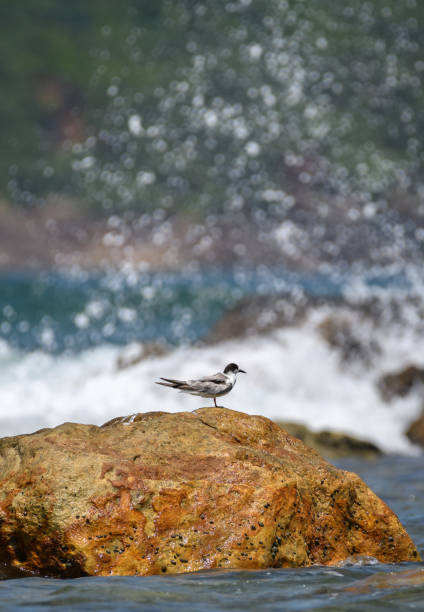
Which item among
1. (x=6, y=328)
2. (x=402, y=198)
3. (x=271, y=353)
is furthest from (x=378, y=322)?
(x=402, y=198)

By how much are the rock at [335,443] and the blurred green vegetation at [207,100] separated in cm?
6530

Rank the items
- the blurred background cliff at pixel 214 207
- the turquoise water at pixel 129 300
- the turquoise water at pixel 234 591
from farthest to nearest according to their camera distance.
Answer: the turquoise water at pixel 129 300 < the blurred background cliff at pixel 214 207 < the turquoise water at pixel 234 591

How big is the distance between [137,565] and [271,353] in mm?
12759

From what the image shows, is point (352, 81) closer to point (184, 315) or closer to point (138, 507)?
point (184, 315)

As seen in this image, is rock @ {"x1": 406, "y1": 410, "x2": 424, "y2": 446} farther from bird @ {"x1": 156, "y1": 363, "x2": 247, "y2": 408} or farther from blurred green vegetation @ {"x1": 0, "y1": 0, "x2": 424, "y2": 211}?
blurred green vegetation @ {"x1": 0, "y1": 0, "x2": 424, "y2": 211}

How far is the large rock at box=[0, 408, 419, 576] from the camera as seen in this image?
15.8 feet

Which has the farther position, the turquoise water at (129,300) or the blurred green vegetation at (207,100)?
the blurred green vegetation at (207,100)

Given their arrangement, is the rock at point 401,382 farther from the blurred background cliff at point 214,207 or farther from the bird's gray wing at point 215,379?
the bird's gray wing at point 215,379

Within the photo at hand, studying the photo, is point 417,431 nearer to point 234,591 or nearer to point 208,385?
point 208,385

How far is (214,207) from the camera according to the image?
264 feet

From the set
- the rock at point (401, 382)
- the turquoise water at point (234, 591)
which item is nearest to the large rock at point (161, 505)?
the turquoise water at point (234, 591)

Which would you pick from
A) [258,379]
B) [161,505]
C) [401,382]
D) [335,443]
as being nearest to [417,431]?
[335,443]

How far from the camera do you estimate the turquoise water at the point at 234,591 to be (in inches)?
173

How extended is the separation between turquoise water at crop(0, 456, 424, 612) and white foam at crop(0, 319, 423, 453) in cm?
842
